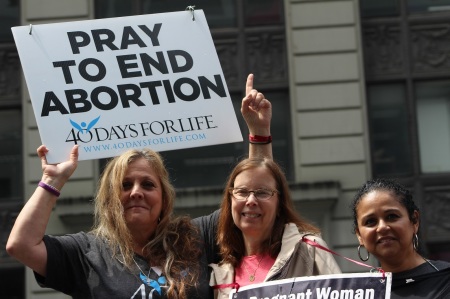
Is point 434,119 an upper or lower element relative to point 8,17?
lower

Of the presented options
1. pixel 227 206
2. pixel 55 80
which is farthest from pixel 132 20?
pixel 227 206

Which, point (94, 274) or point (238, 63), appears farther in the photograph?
point (238, 63)

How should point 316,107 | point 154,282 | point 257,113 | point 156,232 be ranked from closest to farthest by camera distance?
1. point 154,282
2. point 156,232
3. point 257,113
4. point 316,107

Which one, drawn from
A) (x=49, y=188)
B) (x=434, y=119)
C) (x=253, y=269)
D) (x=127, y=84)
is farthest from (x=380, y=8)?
(x=49, y=188)

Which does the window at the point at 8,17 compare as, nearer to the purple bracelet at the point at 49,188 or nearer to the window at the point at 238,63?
the window at the point at 238,63

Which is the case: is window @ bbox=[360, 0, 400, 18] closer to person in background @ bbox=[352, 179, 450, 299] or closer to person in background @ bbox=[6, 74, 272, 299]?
person in background @ bbox=[6, 74, 272, 299]

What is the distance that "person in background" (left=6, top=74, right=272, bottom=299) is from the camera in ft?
15.0

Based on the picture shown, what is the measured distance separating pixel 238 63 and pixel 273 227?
32.5 feet

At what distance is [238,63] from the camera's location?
573 inches

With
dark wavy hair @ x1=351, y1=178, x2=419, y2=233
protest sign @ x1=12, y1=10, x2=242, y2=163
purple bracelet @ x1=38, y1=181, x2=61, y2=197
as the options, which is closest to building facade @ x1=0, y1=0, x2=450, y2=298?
protest sign @ x1=12, y1=10, x2=242, y2=163

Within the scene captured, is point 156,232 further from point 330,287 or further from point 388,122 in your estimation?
point 388,122

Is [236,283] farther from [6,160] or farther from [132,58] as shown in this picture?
[6,160]

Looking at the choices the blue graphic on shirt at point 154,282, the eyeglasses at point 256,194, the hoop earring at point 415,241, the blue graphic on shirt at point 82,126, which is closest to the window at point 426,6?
the blue graphic on shirt at point 82,126

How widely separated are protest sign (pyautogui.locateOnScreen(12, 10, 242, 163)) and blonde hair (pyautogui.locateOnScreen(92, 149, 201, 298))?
439 millimetres
